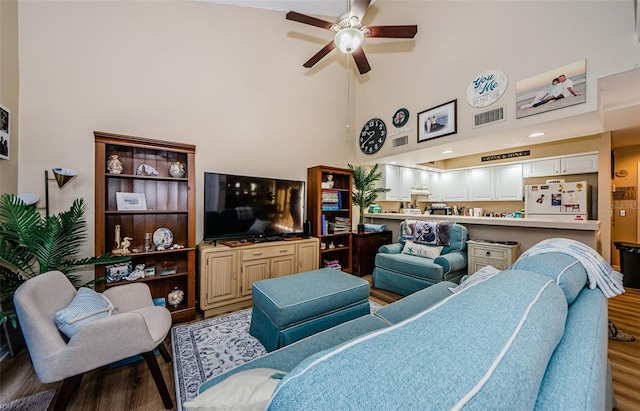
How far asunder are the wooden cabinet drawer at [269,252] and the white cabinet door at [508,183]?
504 cm

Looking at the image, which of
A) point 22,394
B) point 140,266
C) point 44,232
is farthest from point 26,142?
point 22,394

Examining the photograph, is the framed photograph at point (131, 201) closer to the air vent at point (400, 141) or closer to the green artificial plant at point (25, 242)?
the green artificial plant at point (25, 242)

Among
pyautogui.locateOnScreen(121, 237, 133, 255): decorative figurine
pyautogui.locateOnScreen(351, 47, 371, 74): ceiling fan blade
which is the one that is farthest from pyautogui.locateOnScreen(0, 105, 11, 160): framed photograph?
pyautogui.locateOnScreen(351, 47, 371, 74): ceiling fan blade

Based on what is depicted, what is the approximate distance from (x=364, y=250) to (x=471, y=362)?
145 inches

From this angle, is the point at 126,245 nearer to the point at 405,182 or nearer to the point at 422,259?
the point at 422,259

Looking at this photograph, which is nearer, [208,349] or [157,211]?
[208,349]

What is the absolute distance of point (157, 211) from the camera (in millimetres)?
2396

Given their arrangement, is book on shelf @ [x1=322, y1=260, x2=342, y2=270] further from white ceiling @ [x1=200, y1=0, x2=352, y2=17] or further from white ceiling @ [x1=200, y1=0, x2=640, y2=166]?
white ceiling @ [x1=200, y1=0, x2=352, y2=17]

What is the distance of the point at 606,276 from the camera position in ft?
3.94

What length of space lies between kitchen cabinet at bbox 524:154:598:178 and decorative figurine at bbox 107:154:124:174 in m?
6.90

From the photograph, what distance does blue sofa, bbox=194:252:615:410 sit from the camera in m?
0.38

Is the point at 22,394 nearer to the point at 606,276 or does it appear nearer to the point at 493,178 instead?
the point at 606,276

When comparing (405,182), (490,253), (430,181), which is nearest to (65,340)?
(490,253)

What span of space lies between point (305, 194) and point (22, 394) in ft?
10.4
